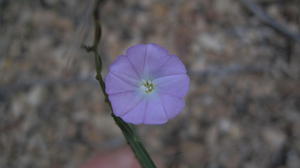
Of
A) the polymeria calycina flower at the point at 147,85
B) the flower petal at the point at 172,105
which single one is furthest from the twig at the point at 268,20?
the flower petal at the point at 172,105

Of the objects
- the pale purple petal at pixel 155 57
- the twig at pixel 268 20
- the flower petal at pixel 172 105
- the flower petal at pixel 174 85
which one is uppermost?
the twig at pixel 268 20

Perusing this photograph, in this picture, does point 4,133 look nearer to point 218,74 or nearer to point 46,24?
point 46,24

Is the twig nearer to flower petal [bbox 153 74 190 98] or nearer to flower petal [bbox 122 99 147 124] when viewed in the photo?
flower petal [bbox 153 74 190 98]

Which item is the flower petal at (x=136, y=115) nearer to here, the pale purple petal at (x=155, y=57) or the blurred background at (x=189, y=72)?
the pale purple petal at (x=155, y=57)

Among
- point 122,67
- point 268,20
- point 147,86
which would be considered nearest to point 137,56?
point 122,67

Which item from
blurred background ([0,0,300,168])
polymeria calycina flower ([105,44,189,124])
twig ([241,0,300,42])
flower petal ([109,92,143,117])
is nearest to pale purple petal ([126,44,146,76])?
polymeria calycina flower ([105,44,189,124])
